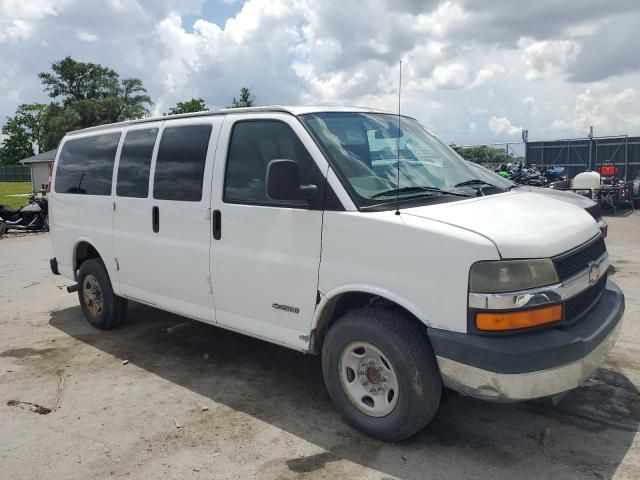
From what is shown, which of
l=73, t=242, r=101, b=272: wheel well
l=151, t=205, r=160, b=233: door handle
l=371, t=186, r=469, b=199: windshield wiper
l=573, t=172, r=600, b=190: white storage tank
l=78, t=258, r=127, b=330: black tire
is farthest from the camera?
l=573, t=172, r=600, b=190: white storage tank

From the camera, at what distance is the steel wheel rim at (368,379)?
350cm

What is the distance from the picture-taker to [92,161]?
5.96 m

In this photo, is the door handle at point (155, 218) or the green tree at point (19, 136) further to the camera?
the green tree at point (19, 136)

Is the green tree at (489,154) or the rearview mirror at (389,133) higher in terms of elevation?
the green tree at (489,154)

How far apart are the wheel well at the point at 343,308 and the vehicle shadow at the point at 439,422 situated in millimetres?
605

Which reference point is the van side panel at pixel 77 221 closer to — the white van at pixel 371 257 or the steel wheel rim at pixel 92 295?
the steel wheel rim at pixel 92 295

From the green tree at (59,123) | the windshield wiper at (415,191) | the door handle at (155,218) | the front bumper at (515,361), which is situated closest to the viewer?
the front bumper at (515,361)

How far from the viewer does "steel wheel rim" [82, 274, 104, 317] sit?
611 centimetres

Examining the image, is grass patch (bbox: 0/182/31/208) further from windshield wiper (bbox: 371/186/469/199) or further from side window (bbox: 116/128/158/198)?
windshield wiper (bbox: 371/186/469/199)

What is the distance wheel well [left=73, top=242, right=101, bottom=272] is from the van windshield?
139 inches

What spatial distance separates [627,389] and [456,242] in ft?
7.56

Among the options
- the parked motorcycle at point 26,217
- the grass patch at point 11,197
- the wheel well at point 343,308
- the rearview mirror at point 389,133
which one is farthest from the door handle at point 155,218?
the grass patch at point 11,197

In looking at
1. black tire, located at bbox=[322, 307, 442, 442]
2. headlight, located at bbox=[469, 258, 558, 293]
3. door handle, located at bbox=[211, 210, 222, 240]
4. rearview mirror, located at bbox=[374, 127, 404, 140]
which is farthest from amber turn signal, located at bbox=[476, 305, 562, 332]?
door handle, located at bbox=[211, 210, 222, 240]

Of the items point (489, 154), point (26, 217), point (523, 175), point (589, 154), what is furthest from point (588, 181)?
point (26, 217)
